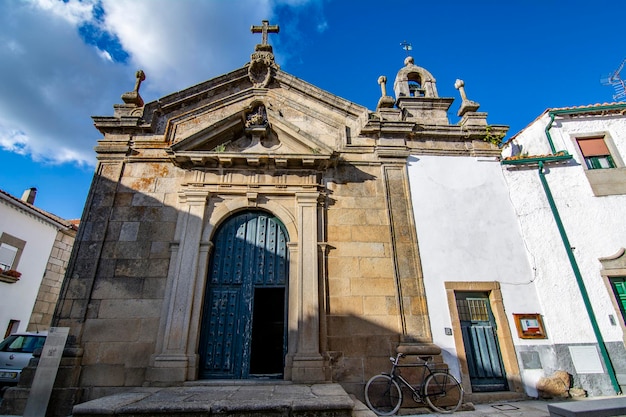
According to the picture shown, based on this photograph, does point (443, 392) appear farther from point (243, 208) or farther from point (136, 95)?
point (136, 95)

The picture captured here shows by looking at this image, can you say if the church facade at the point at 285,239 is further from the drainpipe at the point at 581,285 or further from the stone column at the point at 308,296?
the drainpipe at the point at 581,285

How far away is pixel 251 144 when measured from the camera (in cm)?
752

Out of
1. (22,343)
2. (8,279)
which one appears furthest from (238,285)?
(8,279)

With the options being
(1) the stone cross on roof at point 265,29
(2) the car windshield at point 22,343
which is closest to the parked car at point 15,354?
(2) the car windshield at point 22,343

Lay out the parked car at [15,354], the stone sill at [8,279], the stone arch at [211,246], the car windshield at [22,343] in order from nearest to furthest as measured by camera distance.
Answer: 1. the stone arch at [211,246]
2. the parked car at [15,354]
3. the car windshield at [22,343]
4. the stone sill at [8,279]

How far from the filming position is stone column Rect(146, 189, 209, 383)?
5395 mm

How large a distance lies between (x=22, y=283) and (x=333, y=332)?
13.8 meters

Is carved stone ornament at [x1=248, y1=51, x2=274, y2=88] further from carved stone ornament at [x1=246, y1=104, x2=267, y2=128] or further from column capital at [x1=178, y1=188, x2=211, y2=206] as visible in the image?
column capital at [x1=178, y1=188, x2=211, y2=206]

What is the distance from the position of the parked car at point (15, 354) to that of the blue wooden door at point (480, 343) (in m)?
9.51

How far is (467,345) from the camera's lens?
6.01 m

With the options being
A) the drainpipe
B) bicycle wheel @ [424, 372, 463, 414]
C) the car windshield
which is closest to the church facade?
bicycle wheel @ [424, 372, 463, 414]

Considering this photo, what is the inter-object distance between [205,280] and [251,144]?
3.27m

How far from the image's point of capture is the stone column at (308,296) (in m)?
5.44

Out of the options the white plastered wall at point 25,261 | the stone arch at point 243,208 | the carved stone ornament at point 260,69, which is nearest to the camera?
the stone arch at point 243,208
